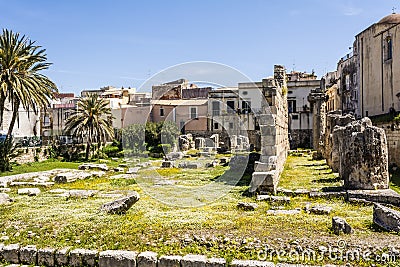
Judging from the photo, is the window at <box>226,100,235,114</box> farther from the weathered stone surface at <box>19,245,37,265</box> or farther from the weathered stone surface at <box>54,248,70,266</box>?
the weathered stone surface at <box>54,248,70,266</box>

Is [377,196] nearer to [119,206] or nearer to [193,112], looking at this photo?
[119,206]

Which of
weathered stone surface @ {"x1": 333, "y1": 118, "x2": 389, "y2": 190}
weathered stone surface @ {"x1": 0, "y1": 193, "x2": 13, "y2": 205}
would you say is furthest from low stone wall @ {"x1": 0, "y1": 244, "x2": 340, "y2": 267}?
weathered stone surface @ {"x1": 333, "y1": 118, "x2": 389, "y2": 190}

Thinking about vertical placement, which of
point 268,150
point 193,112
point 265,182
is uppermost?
point 193,112

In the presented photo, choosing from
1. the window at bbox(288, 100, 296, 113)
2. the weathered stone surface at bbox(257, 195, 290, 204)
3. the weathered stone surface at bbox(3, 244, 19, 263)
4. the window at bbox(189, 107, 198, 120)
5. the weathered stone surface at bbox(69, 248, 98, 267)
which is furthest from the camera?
the window at bbox(189, 107, 198, 120)

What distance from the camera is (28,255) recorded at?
7.12m

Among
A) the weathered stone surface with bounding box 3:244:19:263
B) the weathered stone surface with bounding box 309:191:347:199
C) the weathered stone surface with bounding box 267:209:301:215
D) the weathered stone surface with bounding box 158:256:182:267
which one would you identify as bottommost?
the weathered stone surface with bounding box 3:244:19:263

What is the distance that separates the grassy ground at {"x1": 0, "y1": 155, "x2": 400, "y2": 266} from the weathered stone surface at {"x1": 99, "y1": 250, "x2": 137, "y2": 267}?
0.37 metres

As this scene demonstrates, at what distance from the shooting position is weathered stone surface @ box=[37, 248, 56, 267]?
22.9ft

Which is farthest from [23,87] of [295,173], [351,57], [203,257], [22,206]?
[351,57]

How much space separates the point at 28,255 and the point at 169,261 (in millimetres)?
2784

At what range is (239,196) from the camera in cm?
1198

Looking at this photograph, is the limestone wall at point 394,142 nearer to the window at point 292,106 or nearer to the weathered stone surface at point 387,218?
the weathered stone surface at point 387,218

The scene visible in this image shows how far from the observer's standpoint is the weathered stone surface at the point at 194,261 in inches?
244

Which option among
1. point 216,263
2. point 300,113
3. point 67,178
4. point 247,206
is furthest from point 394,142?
point 300,113
